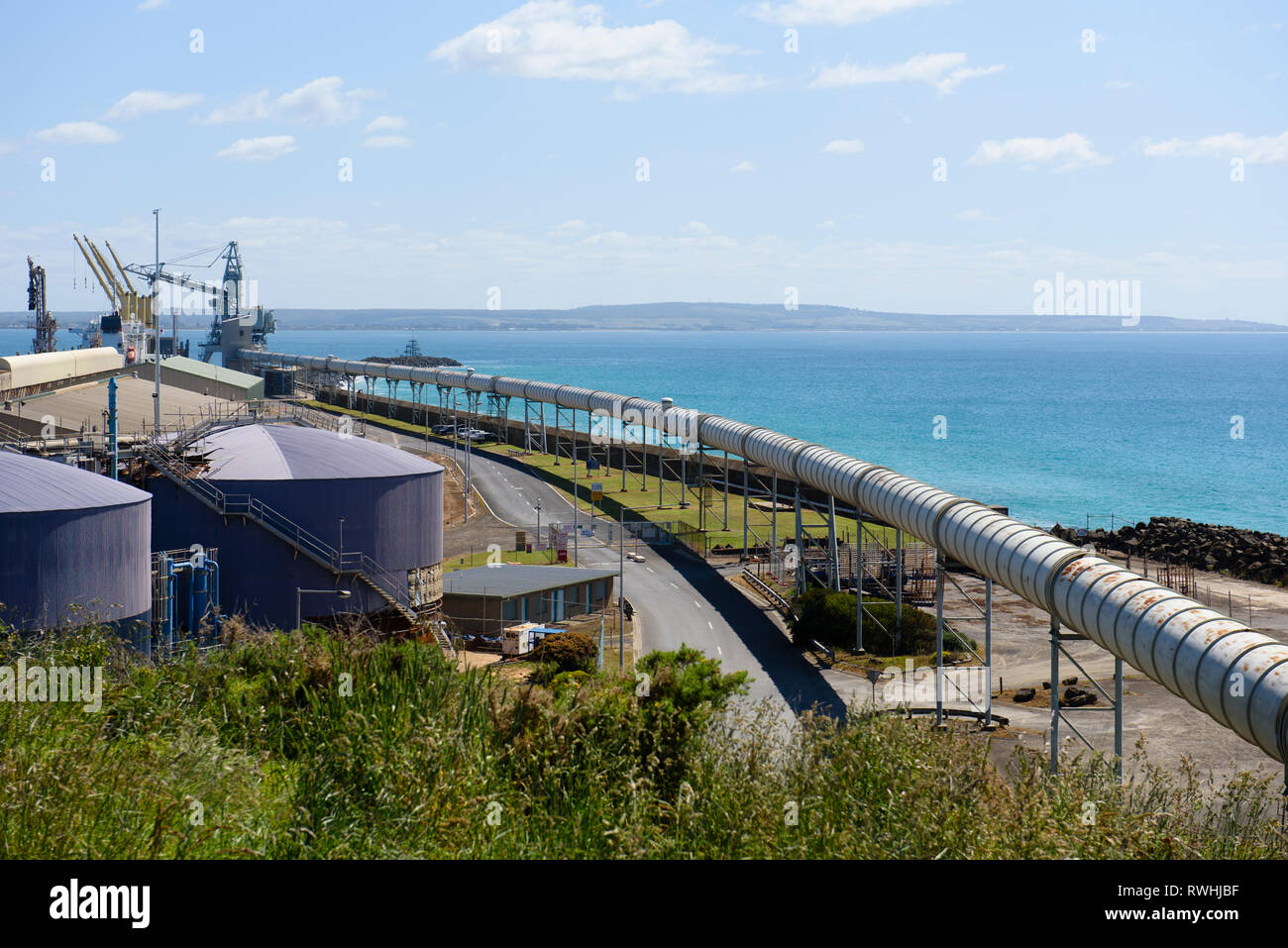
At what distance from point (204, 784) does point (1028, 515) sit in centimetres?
11967

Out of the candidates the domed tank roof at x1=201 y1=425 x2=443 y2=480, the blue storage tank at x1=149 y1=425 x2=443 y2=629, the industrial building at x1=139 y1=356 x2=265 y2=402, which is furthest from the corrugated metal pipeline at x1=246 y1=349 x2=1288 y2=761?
the industrial building at x1=139 y1=356 x2=265 y2=402

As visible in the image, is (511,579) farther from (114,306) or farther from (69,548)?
(114,306)

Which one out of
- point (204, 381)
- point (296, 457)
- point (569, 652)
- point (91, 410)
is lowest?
point (569, 652)

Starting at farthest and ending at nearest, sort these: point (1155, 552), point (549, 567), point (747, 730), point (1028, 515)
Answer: point (1028, 515), point (1155, 552), point (549, 567), point (747, 730)

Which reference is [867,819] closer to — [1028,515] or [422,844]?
[422,844]

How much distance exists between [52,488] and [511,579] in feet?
81.1

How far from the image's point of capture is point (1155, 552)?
8531cm

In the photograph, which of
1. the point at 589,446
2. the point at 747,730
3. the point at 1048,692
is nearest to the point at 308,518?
the point at 1048,692

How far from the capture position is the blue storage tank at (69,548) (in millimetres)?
33969

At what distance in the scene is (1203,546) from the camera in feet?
274

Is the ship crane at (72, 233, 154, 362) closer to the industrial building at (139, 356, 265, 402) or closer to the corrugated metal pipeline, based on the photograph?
the industrial building at (139, 356, 265, 402)

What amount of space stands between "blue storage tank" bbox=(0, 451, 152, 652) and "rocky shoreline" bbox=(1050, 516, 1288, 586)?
66685 mm

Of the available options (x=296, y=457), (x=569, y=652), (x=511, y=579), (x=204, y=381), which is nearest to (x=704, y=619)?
(x=511, y=579)

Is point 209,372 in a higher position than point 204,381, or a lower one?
higher
